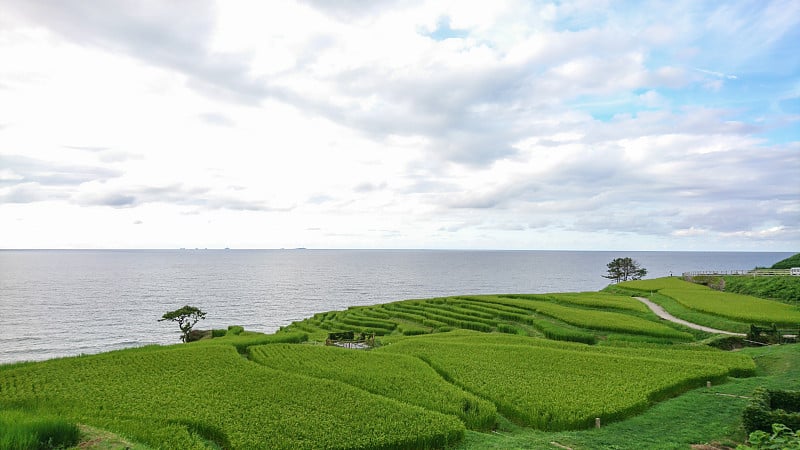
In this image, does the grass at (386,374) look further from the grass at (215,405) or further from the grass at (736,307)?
the grass at (736,307)

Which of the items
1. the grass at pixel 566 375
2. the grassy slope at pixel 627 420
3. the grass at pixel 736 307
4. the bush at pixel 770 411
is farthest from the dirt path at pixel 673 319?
the bush at pixel 770 411

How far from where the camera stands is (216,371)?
24.7 meters

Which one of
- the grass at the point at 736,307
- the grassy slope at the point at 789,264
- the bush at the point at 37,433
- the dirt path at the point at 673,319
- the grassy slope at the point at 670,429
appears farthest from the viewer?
the grassy slope at the point at 789,264

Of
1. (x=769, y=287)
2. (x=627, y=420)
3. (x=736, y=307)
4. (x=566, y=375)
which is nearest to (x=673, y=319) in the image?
(x=736, y=307)

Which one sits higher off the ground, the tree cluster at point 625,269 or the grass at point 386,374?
the tree cluster at point 625,269

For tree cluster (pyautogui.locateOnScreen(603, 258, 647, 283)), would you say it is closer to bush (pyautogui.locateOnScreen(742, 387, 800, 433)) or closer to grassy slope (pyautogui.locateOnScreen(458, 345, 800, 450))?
grassy slope (pyautogui.locateOnScreen(458, 345, 800, 450))

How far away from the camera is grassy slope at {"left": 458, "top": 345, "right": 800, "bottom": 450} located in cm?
1561

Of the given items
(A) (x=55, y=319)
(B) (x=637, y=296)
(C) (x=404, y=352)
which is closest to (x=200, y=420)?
(C) (x=404, y=352)

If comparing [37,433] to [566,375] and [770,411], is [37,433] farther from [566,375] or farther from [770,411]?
[770,411]

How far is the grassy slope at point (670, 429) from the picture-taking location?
51.2 feet

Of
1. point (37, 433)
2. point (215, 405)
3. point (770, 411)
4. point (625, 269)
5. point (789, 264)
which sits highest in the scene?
point (789, 264)

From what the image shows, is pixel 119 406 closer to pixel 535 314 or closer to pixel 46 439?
pixel 46 439

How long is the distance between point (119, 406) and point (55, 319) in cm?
7924

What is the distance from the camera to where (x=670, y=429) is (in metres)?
17.1
